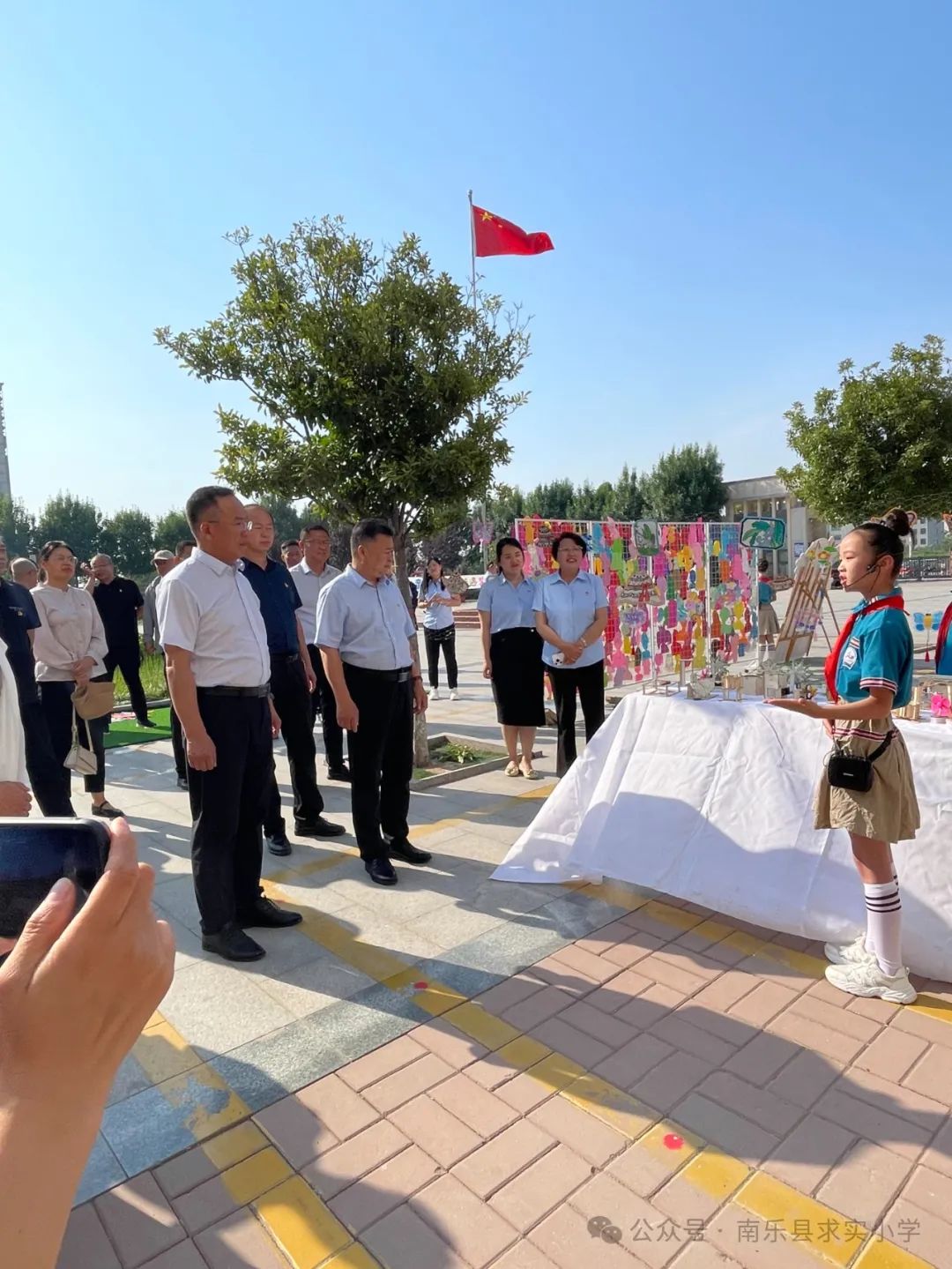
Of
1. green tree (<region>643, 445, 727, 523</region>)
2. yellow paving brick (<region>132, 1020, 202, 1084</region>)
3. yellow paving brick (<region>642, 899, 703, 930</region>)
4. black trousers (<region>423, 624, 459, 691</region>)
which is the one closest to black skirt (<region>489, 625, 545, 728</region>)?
yellow paving brick (<region>642, 899, 703, 930</region>)

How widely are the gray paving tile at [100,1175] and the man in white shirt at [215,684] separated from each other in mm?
1042

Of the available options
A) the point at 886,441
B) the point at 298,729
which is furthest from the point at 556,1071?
the point at 886,441

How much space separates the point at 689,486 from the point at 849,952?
42.7 m

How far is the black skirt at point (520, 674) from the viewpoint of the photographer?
5711 mm

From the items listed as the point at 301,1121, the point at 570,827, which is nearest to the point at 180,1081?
the point at 301,1121

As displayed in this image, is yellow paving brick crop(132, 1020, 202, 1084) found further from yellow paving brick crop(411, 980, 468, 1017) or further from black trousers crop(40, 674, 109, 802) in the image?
black trousers crop(40, 674, 109, 802)

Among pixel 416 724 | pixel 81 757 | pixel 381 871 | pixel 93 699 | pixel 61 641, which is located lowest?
pixel 381 871

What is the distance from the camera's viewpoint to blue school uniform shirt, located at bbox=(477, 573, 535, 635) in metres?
5.71

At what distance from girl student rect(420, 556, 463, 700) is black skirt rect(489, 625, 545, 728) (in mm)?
3320

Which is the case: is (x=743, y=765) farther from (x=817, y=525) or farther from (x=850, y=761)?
(x=817, y=525)

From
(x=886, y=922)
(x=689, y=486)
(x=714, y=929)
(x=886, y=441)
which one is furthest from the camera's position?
(x=689, y=486)

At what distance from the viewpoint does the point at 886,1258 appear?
5.55 ft

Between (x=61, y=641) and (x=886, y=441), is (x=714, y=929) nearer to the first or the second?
(x=61, y=641)

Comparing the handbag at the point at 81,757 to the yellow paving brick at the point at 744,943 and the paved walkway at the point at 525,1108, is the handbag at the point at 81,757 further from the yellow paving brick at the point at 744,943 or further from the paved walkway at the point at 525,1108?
the yellow paving brick at the point at 744,943
